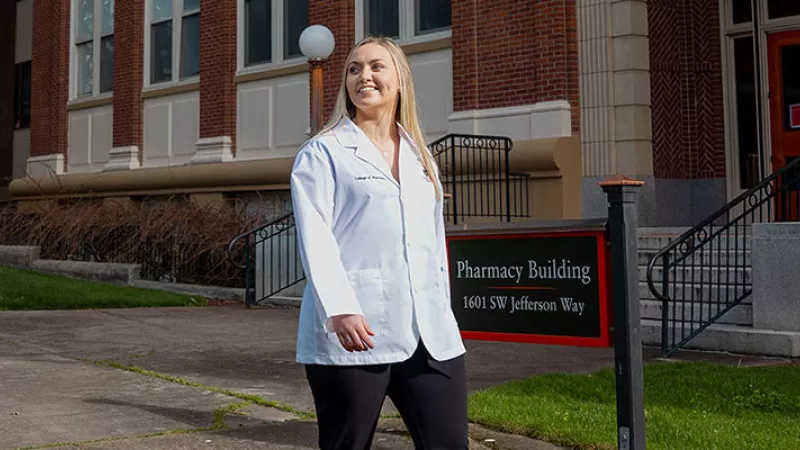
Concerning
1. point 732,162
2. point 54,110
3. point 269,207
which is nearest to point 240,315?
point 269,207

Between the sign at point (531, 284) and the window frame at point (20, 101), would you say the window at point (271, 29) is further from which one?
the sign at point (531, 284)

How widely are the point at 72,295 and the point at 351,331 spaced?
1128 centimetres

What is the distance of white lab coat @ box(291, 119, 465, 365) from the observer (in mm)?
3311

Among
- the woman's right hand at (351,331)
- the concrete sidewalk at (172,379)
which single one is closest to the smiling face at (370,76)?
the woman's right hand at (351,331)

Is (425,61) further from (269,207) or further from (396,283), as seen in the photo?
(396,283)

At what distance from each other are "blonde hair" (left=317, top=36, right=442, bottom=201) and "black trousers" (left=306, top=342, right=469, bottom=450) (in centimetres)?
67

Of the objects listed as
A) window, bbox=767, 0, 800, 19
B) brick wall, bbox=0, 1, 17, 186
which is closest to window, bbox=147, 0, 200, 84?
brick wall, bbox=0, 1, 17, 186

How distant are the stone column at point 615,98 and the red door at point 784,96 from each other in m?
1.73

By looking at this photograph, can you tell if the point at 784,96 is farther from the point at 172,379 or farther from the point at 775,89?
the point at 172,379

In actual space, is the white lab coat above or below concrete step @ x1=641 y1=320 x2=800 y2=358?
above

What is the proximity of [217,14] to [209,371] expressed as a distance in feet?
38.0

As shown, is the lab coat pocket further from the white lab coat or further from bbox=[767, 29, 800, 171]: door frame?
bbox=[767, 29, 800, 171]: door frame

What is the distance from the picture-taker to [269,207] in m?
17.3

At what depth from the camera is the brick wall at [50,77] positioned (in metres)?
22.6
